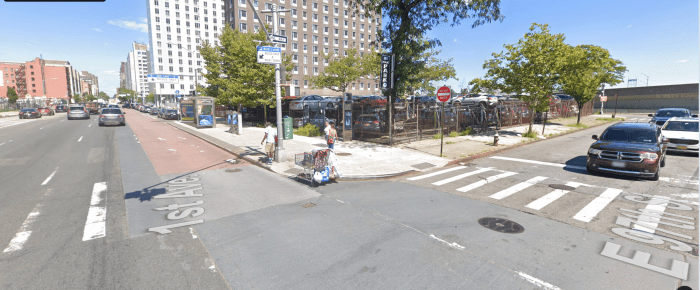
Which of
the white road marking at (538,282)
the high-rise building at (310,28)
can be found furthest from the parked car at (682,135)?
the high-rise building at (310,28)

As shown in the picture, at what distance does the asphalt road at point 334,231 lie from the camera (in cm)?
428

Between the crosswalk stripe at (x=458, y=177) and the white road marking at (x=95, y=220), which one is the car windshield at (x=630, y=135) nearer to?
the crosswalk stripe at (x=458, y=177)

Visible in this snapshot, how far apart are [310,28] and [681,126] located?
6777 cm

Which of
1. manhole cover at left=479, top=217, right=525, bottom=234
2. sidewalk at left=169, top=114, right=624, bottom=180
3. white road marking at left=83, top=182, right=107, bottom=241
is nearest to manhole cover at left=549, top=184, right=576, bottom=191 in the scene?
manhole cover at left=479, top=217, right=525, bottom=234

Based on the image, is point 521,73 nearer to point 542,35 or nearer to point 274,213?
point 542,35

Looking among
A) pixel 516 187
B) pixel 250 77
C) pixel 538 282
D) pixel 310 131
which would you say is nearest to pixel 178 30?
pixel 250 77

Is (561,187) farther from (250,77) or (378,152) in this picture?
(250,77)

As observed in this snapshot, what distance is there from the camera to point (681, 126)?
14477mm

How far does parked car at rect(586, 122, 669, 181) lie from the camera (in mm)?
9172

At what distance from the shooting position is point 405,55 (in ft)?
54.9

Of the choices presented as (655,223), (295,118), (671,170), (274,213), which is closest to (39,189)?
(274,213)

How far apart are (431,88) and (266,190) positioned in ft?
140

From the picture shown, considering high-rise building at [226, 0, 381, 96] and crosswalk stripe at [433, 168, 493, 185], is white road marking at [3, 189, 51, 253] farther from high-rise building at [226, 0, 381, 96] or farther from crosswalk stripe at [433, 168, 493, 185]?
high-rise building at [226, 0, 381, 96]

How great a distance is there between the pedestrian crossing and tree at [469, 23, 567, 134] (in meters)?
10.3
